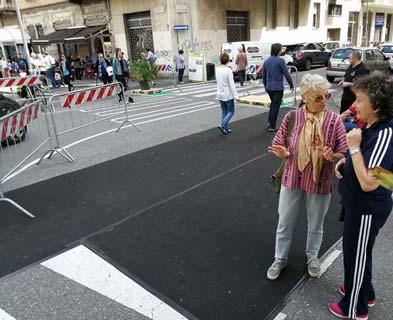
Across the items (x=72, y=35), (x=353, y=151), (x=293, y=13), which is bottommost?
(x=353, y=151)

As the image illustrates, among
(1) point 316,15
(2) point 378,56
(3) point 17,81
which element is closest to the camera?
(3) point 17,81

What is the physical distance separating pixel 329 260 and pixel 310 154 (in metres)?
1.24

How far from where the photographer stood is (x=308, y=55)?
23422 millimetres

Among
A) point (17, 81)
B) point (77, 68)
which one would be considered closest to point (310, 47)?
point (77, 68)

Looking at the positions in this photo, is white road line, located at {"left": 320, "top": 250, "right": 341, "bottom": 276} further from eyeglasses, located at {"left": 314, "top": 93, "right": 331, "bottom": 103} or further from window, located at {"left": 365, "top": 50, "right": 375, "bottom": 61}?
window, located at {"left": 365, "top": 50, "right": 375, "bottom": 61}

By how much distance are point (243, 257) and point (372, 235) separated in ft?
4.66

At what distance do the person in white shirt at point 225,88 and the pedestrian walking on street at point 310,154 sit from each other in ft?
17.0

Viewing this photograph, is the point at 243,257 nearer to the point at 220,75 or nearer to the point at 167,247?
the point at 167,247

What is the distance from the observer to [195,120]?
33.2 ft

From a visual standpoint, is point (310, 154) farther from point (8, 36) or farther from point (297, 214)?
point (8, 36)

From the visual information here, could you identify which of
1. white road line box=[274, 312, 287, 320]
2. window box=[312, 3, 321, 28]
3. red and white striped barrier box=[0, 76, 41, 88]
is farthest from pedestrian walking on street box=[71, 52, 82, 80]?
white road line box=[274, 312, 287, 320]

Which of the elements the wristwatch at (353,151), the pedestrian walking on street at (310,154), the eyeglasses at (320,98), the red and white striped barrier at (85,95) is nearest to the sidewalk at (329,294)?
the pedestrian walking on street at (310,154)

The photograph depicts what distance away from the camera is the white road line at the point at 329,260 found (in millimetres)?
3305

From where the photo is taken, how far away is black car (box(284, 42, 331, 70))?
23.1m
